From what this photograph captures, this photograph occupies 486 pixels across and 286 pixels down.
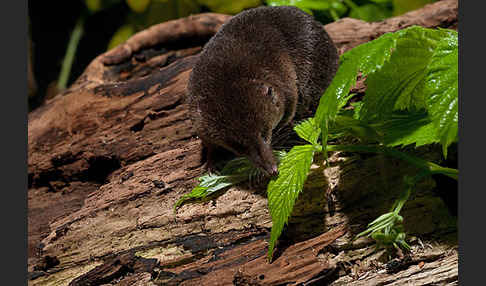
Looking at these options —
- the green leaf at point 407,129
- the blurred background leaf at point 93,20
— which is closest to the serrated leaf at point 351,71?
the green leaf at point 407,129

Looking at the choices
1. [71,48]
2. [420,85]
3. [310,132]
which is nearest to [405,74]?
[420,85]

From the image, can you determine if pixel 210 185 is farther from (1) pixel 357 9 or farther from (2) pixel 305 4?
(1) pixel 357 9

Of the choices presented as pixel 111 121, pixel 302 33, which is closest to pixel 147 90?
pixel 111 121

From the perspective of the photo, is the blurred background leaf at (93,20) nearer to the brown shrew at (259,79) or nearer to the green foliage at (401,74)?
the brown shrew at (259,79)

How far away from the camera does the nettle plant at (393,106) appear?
1.86 metres

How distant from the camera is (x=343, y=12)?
195 inches

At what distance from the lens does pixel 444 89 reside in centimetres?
183

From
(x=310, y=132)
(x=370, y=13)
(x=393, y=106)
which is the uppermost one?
(x=370, y=13)

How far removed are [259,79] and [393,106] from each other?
1114 mm

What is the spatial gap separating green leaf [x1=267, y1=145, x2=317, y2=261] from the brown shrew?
21 centimetres

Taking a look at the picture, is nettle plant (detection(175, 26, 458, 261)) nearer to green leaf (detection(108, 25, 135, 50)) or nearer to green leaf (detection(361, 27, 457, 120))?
green leaf (detection(361, 27, 457, 120))

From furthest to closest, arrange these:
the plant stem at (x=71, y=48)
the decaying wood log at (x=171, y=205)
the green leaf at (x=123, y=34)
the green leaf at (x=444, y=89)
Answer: the plant stem at (x=71, y=48) → the green leaf at (x=123, y=34) → the decaying wood log at (x=171, y=205) → the green leaf at (x=444, y=89)

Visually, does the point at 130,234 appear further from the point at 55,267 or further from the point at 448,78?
the point at 448,78

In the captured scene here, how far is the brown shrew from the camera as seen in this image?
9.05 ft
